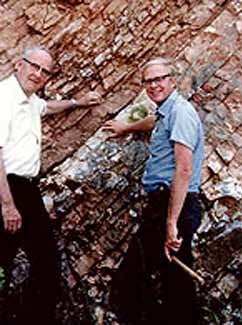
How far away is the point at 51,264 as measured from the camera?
4875 mm

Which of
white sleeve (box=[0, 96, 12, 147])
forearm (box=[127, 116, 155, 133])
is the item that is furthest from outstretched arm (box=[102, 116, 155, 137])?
white sleeve (box=[0, 96, 12, 147])

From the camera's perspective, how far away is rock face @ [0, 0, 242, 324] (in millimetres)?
5113

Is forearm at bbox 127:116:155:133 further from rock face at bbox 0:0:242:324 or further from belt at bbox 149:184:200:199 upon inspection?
belt at bbox 149:184:200:199

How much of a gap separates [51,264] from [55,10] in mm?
1766

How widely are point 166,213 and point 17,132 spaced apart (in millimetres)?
1013

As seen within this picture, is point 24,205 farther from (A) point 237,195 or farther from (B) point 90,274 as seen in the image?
(A) point 237,195

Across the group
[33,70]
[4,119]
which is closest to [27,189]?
[4,119]

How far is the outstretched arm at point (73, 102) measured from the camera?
5186 mm

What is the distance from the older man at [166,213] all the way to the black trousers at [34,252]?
46 centimetres

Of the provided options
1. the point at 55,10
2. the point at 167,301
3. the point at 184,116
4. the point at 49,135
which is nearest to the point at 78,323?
the point at 167,301

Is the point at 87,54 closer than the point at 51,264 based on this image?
No

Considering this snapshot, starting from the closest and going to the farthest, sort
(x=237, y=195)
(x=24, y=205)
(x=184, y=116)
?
(x=184, y=116) → (x=24, y=205) → (x=237, y=195)

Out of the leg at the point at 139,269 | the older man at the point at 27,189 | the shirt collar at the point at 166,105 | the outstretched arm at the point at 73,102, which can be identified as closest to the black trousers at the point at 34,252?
the older man at the point at 27,189

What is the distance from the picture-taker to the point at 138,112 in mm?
5270
